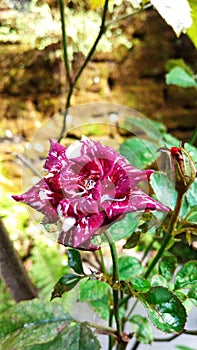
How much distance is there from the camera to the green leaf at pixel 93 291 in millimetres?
614

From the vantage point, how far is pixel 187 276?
48cm

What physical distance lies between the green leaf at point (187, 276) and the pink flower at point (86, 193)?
170 mm

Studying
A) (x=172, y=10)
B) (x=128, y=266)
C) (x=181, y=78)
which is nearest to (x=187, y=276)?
(x=128, y=266)

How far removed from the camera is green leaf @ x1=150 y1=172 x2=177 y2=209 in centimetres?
45

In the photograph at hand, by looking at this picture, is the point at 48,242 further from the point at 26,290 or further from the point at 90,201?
the point at 90,201

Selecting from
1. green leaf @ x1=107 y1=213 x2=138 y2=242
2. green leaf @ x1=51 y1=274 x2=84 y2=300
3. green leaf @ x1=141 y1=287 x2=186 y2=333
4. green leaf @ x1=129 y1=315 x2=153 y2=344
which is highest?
green leaf @ x1=107 y1=213 x2=138 y2=242

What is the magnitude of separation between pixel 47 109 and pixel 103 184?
1604 mm

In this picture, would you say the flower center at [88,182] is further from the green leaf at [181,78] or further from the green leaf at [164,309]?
the green leaf at [181,78]

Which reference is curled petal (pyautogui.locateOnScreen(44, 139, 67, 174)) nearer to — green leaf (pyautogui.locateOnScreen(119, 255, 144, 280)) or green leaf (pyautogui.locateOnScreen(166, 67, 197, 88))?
green leaf (pyautogui.locateOnScreen(119, 255, 144, 280))

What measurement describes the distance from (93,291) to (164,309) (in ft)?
0.78

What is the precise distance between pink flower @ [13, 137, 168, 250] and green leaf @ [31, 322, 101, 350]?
191mm

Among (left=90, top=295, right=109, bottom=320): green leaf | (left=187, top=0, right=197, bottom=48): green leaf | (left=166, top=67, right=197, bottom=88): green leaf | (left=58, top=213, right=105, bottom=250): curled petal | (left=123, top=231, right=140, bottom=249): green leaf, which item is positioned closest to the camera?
(left=58, top=213, right=105, bottom=250): curled petal

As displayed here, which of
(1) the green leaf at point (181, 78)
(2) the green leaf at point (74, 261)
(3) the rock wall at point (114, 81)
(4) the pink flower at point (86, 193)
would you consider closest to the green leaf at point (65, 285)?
(2) the green leaf at point (74, 261)

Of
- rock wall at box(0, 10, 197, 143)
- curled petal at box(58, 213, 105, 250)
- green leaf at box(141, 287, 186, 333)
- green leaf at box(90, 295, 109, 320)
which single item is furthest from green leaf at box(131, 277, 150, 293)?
rock wall at box(0, 10, 197, 143)
